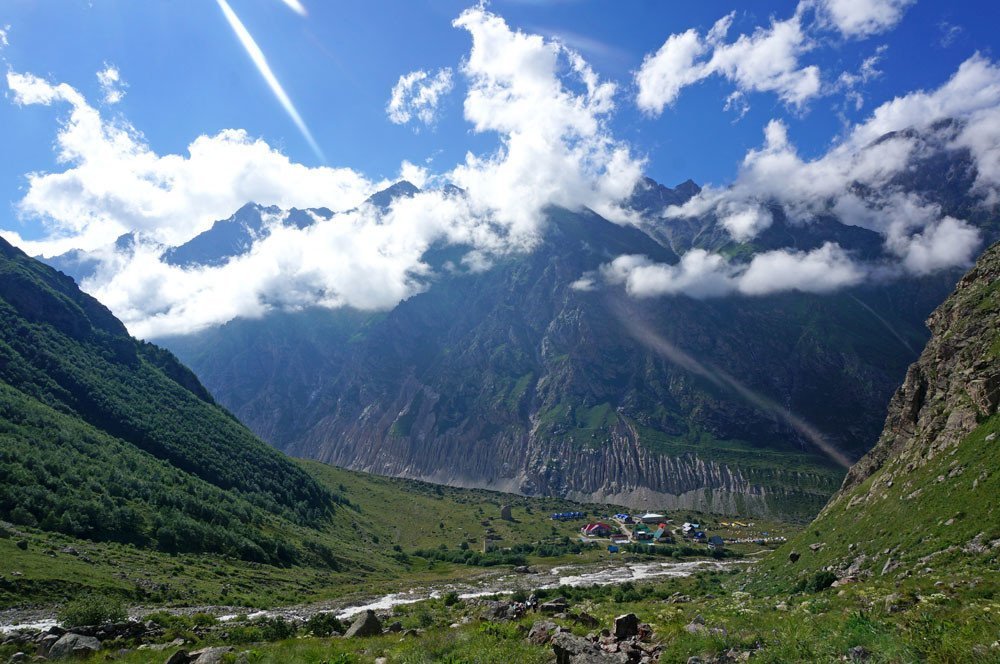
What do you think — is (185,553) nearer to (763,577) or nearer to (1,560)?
(1,560)

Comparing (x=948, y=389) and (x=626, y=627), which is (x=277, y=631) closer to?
(x=626, y=627)

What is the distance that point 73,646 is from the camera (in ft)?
87.1

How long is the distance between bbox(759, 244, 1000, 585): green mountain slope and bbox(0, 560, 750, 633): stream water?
42.5m

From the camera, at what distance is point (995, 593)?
20922mm

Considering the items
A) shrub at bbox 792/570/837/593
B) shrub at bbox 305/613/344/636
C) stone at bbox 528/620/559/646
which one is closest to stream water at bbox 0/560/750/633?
shrub at bbox 305/613/344/636

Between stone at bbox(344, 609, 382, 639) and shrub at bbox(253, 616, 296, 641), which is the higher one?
stone at bbox(344, 609, 382, 639)

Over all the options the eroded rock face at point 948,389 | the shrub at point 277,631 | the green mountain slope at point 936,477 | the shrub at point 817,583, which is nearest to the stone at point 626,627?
the shrub at point 277,631

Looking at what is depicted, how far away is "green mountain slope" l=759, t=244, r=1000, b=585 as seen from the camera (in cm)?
3716

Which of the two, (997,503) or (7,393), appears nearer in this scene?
(997,503)

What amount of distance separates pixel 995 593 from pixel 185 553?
102 meters

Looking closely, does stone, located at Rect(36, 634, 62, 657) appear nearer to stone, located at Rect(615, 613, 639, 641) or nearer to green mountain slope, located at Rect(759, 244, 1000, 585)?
stone, located at Rect(615, 613, 639, 641)

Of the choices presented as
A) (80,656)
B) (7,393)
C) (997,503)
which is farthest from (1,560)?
(997,503)

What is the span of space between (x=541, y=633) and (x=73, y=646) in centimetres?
2354

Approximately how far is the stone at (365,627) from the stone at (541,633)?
35.5 feet
